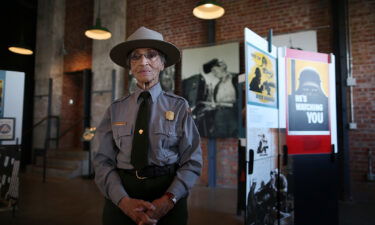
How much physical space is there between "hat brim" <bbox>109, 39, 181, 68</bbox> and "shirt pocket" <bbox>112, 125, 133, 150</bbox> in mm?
445

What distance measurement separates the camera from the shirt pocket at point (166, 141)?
125cm

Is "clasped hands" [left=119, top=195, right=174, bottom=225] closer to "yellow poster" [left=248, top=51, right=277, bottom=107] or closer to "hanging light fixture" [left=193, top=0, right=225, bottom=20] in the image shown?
"yellow poster" [left=248, top=51, right=277, bottom=107]

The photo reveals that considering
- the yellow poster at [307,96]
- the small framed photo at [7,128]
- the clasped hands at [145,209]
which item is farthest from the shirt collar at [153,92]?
the small framed photo at [7,128]

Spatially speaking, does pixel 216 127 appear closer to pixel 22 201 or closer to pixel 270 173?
pixel 270 173

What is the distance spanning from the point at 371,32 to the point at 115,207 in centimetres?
433

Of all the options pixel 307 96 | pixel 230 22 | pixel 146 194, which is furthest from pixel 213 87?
pixel 146 194

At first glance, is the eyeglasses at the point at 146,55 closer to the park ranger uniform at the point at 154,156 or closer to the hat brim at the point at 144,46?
the hat brim at the point at 144,46

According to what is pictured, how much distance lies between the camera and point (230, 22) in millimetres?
4727

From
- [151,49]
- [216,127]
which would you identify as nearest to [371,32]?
[216,127]

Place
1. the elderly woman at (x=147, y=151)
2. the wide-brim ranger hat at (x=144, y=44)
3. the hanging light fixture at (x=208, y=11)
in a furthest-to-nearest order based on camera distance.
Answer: the hanging light fixture at (x=208, y=11)
the wide-brim ranger hat at (x=144, y=44)
the elderly woman at (x=147, y=151)

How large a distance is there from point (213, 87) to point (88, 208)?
2847 millimetres

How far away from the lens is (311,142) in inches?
98.0

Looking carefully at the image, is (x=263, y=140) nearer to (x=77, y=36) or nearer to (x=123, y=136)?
(x=123, y=136)

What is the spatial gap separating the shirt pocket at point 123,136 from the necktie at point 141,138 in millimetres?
43
